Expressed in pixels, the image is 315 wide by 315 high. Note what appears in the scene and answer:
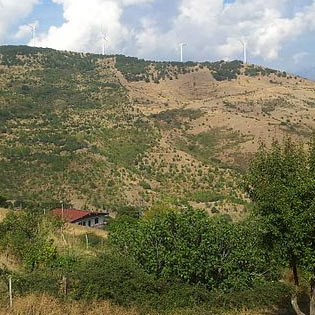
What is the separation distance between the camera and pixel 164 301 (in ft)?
44.1

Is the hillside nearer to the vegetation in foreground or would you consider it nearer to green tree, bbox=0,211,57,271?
green tree, bbox=0,211,57,271

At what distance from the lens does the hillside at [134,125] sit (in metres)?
58.6

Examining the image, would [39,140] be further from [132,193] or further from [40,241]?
[40,241]

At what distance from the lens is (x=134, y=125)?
262ft

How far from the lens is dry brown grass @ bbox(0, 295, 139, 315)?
462 inches

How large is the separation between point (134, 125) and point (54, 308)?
68.5 meters

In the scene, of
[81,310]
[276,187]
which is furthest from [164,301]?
[276,187]

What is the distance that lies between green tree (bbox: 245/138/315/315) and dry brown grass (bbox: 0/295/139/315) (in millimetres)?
4214

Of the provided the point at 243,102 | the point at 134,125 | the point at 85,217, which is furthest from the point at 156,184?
the point at 243,102

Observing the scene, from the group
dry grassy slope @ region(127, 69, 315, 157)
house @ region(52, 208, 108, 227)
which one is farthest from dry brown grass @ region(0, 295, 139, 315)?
dry grassy slope @ region(127, 69, 315, 157)

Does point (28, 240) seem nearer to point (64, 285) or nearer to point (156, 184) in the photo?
point (64, 285)

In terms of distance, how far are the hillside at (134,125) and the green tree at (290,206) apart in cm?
3976

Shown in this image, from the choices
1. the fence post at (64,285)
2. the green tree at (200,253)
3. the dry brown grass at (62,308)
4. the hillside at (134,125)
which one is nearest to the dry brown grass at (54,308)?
the dry brown grass at (62,308)

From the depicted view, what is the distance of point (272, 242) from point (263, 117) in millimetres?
87119
